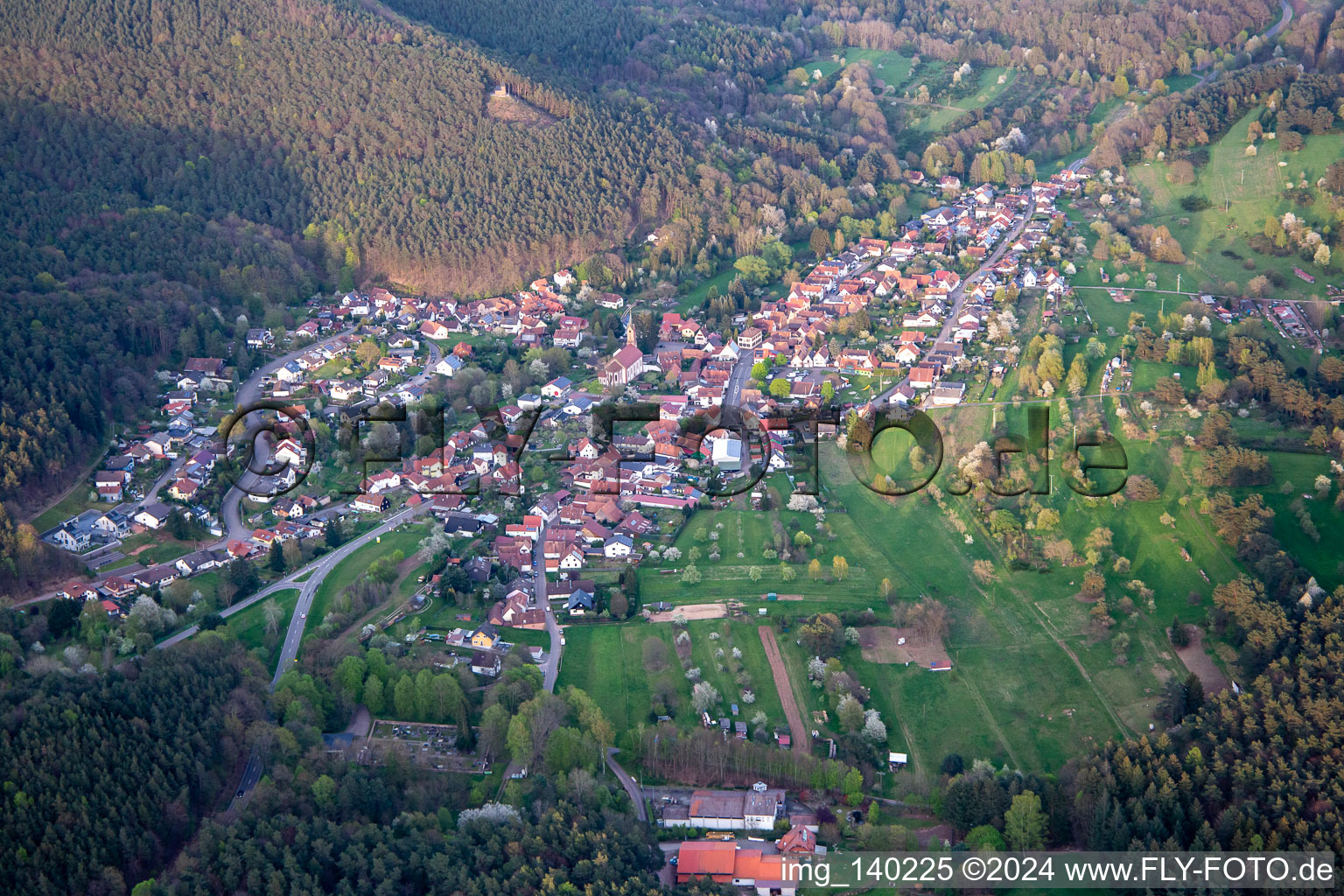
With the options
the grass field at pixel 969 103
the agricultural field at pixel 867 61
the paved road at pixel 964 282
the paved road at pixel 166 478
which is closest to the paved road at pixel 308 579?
the paved road at pixel 166 478

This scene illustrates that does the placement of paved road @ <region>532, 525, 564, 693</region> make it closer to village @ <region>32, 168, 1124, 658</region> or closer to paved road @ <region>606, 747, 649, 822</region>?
village @ <region>32, 168, 1124, 658</region>

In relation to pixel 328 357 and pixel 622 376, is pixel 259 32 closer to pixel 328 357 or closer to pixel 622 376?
pixel 328 357

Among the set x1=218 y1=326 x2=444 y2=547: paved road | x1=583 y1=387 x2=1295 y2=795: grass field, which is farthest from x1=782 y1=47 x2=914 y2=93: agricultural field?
x1=583 y1=387 x2=1295 y2=795: grass field

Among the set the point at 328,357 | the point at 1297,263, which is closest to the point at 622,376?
the point at 328,357

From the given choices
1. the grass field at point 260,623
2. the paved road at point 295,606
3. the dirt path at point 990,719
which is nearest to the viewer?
the paved road at point 295,606

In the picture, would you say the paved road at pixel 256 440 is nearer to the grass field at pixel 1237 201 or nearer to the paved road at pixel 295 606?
the paved road at pixel 295 606

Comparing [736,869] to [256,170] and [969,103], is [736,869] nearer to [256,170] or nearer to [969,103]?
[256,170]
